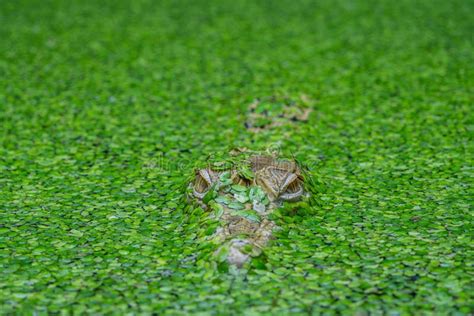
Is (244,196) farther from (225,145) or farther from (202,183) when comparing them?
(225,145)

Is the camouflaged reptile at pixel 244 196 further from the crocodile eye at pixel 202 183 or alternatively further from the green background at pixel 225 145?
the green background at pixel 225 145

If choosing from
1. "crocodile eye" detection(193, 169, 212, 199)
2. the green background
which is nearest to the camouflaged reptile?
"crocodile eye" detection(193, 169, 212, 199)

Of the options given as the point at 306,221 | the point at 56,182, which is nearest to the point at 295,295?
the point at 306,221

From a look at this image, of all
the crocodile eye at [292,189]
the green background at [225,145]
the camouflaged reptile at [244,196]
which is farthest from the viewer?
the crocodile eye at [292,189]

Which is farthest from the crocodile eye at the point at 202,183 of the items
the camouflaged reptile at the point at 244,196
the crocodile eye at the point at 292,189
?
the crocodile eye at the point at 292,189

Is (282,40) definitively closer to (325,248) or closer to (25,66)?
(25,66)
